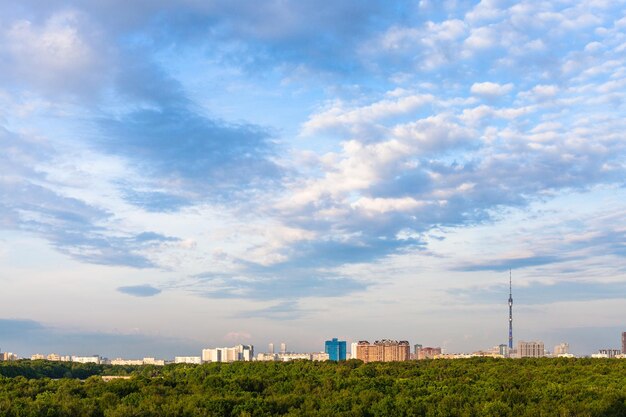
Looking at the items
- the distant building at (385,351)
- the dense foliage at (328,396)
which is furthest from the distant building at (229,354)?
the dense foliage at (328,396)

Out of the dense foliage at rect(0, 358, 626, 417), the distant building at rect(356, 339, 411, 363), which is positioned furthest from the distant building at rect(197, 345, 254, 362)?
the dense foliage at rect(0, 358, 626, 417)

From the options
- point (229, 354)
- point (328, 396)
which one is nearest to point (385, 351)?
point (229, 354)

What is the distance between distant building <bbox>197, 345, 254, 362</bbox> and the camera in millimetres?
186125

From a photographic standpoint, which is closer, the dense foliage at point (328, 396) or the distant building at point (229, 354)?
the dense foliage at point (328, 396)

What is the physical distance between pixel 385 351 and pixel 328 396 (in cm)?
14041

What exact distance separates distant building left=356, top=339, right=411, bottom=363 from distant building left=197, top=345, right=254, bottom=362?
3385 cm

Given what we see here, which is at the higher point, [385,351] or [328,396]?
[328,396]

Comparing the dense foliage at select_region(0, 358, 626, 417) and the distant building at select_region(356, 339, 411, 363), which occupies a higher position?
the dense foliage at select_region(0, 358, 626, 417)

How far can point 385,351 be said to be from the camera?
185 metres

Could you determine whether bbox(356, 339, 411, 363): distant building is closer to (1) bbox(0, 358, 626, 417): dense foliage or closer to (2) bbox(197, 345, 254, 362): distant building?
(2) bbox(197, 345, 254, 362): distant building

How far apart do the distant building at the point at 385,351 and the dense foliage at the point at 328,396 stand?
112 m

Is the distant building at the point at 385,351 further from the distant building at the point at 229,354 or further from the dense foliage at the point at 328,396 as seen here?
the dense foliage at the point at 328,396

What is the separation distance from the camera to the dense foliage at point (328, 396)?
41.0m

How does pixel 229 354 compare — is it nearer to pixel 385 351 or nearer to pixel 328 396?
pixel 385 351
